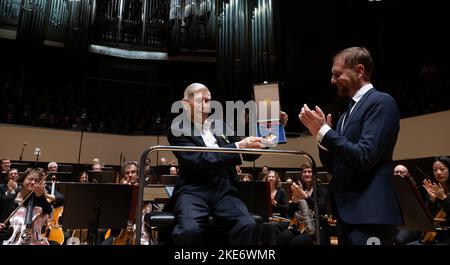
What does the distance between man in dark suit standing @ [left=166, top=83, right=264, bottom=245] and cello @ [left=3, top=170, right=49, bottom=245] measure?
2.38m

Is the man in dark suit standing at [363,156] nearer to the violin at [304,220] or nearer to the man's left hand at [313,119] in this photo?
the man's left hand at [313,119]

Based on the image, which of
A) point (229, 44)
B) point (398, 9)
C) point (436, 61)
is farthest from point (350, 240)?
point (229, 44)

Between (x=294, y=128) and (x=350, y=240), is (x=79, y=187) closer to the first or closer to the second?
(x=350, y=240)

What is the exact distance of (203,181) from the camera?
93.8 inches

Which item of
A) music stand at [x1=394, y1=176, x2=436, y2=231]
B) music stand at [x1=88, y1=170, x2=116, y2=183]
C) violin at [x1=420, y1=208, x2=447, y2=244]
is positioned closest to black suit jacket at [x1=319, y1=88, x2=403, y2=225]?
music stand at [x1=394, y1=176, x2=436, y2=231]

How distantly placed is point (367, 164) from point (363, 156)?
44 mm

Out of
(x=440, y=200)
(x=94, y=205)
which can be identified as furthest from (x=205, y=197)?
(x=440, y=200)

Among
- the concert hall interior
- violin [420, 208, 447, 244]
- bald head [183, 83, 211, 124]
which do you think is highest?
the concert hall interior

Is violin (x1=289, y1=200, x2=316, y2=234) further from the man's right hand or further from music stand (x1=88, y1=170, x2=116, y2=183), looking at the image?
music stand (x1=88, y1=170, x2=116, y2=183)

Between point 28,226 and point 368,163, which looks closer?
point 368,163

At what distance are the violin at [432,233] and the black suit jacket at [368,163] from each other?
8.81 ft

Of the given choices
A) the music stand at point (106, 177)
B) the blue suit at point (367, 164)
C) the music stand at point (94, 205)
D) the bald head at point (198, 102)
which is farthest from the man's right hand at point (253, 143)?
the music stand at point (106, 177)

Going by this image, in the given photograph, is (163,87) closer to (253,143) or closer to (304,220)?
(304,220)

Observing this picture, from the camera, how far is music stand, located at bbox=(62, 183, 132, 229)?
10.6 ft
